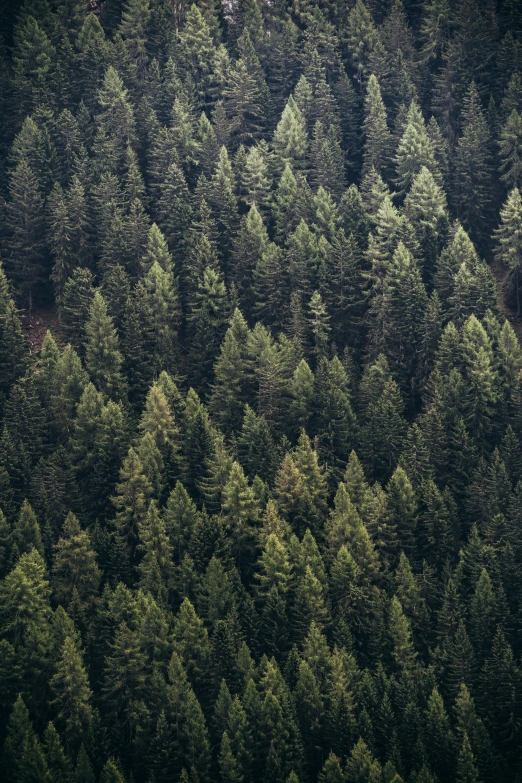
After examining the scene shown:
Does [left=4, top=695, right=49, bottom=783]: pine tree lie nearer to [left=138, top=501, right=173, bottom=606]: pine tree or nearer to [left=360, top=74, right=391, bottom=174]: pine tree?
[left=138, top=501, right=173, bottom=606]: pine tree

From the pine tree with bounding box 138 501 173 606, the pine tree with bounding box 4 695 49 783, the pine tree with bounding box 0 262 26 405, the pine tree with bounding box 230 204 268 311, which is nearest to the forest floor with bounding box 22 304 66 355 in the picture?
the pine tree with bounding box 0 262 26 405

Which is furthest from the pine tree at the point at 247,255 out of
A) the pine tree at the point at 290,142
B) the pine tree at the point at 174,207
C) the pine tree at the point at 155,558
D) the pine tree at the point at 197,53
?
the pine tree at the point at 155,558

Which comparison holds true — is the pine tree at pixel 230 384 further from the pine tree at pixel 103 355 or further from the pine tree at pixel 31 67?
the pine tree at pixel 31 67

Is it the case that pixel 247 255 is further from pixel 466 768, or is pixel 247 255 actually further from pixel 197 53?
pixel 466 768

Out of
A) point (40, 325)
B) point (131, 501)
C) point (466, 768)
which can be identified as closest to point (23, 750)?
point (131, 501)

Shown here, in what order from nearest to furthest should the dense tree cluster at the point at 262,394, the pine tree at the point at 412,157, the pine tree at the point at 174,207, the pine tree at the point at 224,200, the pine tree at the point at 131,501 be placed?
the dense tree cluster at the point at 262,394
the pine tree at the point at 131,501
the pine tree at the point at 224,200
the pine tree at the point at 174,207
the pine tree at the point at 412,157

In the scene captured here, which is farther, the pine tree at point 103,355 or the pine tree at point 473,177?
the pine tree at point 473,177

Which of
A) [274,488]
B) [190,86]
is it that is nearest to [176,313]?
[274,488]

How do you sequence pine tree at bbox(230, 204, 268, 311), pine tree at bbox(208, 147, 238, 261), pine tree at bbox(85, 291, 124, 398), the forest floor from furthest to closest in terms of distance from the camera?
pine tree at bbox(208, 147, 238, 261) → the forest floor → pine tree at bbox(230, 204, 268, 311) → pine tree at bbox(85, 291, 124, 398)

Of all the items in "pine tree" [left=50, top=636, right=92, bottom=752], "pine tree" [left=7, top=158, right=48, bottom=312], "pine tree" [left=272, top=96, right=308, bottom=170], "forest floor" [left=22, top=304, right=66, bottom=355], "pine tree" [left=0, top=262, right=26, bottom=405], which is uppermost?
"pine tree" [left=272, top=96, right=308, bottom=170]

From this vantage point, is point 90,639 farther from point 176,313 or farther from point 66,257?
point 66,257
